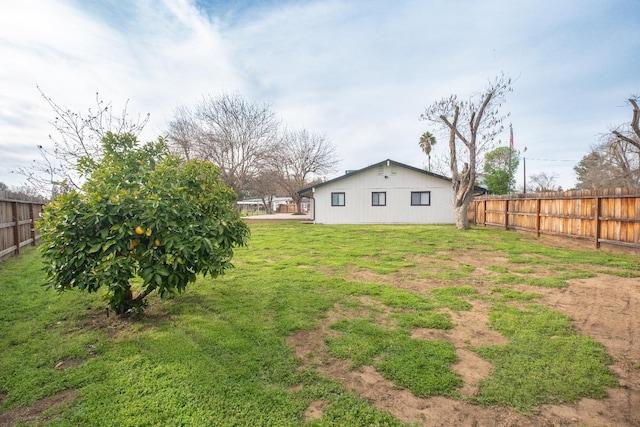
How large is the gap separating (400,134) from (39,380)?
900 inches

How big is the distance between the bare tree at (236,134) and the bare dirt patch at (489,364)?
64.8ft

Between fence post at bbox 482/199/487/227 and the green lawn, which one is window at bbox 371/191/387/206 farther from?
the green lawn

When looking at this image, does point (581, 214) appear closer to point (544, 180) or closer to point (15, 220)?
point (15, 220)

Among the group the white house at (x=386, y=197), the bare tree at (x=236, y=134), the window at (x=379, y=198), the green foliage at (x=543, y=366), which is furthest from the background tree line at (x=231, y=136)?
the green foliage at (x=543, y=366)

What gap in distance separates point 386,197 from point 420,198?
2132 mm

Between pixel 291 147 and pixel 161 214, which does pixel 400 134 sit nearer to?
pixel 291 147

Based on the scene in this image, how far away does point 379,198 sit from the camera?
64.9 feet

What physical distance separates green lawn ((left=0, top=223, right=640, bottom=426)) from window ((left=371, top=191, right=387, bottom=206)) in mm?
14328

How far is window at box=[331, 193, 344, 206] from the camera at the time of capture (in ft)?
65.9

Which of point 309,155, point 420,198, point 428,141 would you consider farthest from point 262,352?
point 428,141

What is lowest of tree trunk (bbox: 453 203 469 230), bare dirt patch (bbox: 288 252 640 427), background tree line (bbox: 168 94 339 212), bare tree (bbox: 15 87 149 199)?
bare dirt patch (bbox: 288 252 640 427)

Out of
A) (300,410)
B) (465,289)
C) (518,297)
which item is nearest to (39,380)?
(300,410)

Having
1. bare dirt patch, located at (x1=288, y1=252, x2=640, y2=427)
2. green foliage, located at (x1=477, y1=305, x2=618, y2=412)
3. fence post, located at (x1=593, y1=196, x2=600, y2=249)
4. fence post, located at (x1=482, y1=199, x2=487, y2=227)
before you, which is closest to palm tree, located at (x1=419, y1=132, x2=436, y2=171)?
fence post, located at (x1=482, y1=199, x2=487, y2=227)

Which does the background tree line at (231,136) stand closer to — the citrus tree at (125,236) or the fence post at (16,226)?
the fence post at (16,226)
